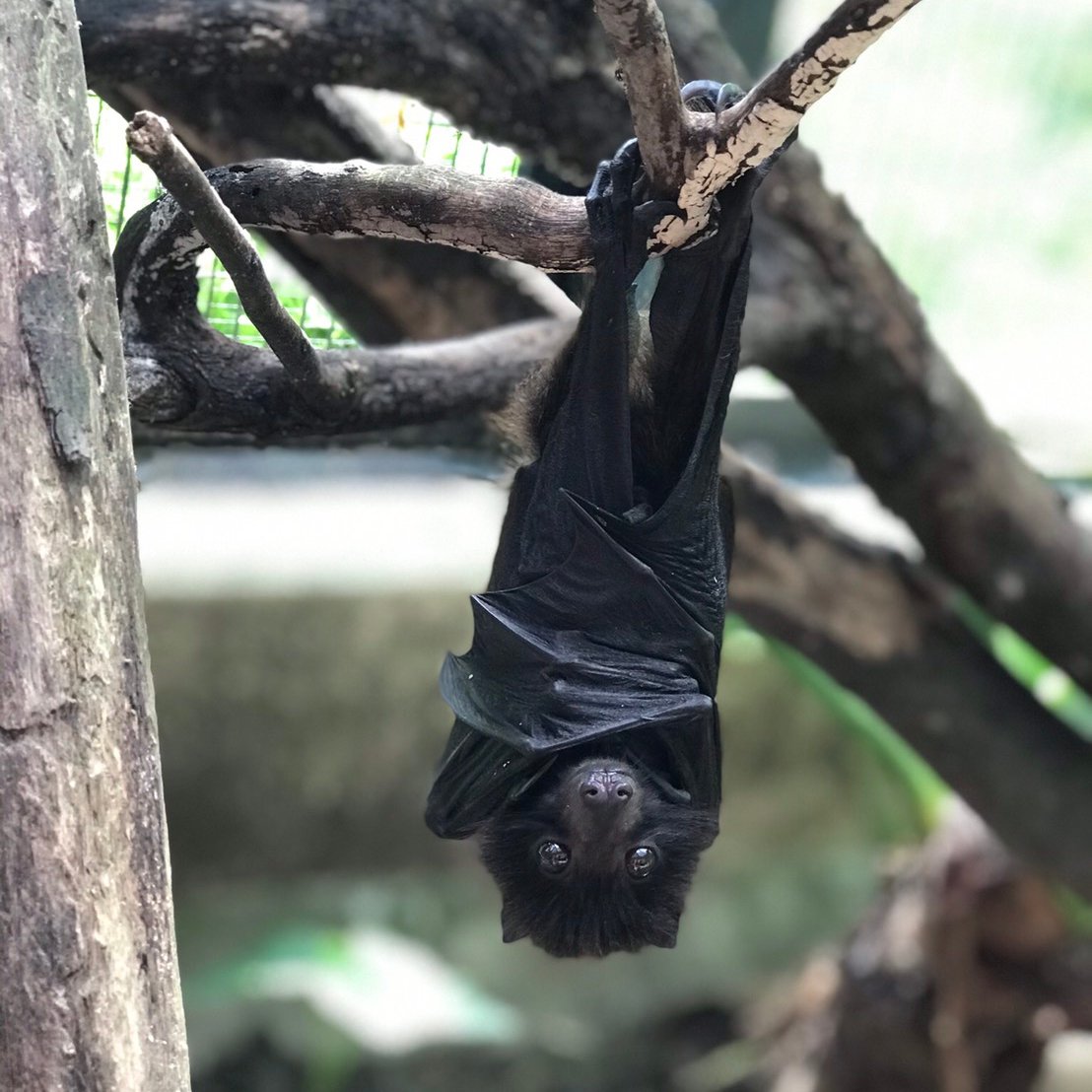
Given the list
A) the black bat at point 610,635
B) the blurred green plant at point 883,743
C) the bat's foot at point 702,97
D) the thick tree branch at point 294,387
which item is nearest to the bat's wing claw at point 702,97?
the bat's foot at point 702,97

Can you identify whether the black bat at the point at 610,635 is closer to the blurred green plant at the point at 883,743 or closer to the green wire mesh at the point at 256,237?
the green wire mesh at the point at 256,237

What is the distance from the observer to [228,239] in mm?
1676

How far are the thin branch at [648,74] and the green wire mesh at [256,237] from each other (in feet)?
2.08

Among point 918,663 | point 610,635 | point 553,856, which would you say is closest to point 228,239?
point 610,635

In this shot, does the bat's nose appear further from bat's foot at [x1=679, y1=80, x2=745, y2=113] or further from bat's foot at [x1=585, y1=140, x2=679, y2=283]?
bat's foot at [x1=679, y1=80, x2=745, y2=113]

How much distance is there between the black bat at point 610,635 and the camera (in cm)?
195

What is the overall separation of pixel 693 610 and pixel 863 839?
448cm

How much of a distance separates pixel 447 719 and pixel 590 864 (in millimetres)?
3449

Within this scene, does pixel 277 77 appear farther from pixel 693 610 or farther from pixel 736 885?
pixel 736 885

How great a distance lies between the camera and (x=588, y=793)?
2227 millimetres

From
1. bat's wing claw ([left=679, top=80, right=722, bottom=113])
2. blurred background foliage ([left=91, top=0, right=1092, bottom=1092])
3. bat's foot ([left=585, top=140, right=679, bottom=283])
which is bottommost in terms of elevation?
blurred background foliage ([left=91, top=0, right=1092, bottom=1092])

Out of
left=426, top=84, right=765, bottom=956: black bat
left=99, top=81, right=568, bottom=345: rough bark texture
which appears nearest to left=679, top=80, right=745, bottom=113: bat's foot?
left=426, top=84, right=765, bottom=956: black bat

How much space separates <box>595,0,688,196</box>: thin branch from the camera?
1503mm

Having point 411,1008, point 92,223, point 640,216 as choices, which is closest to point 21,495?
point 92,223
